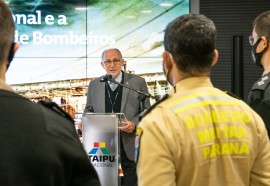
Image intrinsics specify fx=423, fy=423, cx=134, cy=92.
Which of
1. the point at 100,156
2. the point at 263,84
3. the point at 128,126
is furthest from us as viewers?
the point at 128,126

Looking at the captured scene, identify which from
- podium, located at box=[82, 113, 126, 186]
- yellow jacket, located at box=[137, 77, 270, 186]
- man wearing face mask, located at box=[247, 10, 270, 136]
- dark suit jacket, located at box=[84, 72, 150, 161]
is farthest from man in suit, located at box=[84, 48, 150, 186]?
yellow jacket, located at box=[137, 77, 270, 186]

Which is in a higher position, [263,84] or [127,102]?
[263,84]

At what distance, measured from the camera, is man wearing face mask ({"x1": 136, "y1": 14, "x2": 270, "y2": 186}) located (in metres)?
1.36

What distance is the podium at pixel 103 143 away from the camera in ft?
10.9

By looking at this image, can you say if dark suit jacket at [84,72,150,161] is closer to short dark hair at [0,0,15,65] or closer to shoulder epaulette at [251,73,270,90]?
shoulder epaulette at [251,73,270,90]

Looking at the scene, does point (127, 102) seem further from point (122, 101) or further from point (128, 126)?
point (128, 126)

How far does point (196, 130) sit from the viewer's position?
140cm

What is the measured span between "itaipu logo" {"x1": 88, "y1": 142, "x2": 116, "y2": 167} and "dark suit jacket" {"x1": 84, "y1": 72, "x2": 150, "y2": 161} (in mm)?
648

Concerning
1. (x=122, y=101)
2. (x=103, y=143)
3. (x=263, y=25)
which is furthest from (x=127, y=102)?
(x=263, y=25)

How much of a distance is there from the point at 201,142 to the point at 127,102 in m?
2.79

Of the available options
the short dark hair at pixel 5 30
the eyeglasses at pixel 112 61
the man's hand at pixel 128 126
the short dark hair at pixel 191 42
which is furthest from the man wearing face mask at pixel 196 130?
the eyeglasses at pixel 112 61

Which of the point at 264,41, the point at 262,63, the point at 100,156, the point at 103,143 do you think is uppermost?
the point at 264,41

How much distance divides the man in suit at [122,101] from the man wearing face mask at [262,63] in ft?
5.53

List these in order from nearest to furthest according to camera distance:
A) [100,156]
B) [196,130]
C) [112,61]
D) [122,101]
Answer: [196,130]
[100,156]
[122,101]
[112,61]
